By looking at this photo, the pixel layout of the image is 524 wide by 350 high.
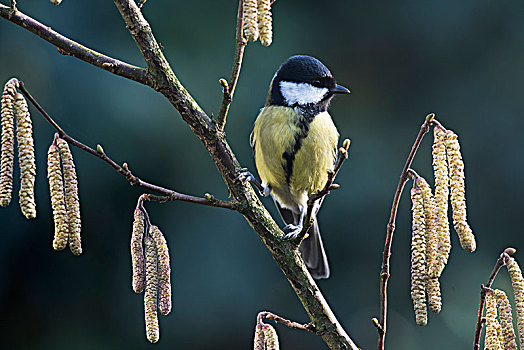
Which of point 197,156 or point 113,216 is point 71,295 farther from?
point 197,156

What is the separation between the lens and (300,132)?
2.06m

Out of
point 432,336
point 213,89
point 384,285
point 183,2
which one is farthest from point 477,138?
point 384,285

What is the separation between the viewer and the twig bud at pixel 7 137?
1028 mm

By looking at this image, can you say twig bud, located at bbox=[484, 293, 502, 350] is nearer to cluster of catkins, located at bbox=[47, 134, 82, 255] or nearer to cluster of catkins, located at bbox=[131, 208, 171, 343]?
cluster of catkins, located at bbox=[131, 208, 171, 343]

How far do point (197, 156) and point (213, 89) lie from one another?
337mm

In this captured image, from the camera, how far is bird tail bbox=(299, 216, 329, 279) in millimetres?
2285

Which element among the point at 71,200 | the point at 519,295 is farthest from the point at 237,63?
the point at 519,295

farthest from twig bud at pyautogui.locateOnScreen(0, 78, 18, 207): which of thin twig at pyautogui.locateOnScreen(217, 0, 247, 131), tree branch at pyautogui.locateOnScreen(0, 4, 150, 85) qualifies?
thin twig at pyautogui.locateOnScreen(217, 0, 247, 131)

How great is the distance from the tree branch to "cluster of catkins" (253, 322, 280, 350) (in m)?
0.53

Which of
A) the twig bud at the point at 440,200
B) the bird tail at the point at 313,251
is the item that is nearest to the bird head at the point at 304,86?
the bird tail at the point at 313,251

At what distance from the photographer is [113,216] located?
3.08m

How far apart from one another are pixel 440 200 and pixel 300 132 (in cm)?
94

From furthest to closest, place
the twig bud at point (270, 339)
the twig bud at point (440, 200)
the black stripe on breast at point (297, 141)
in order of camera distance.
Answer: the black stripe on breast at point (297, 141), the twig bud at point (270, 339), the twig bud at point (440, 200)

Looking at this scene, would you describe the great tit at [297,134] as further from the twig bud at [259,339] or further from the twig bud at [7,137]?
the twig bud at [7,137]
